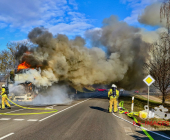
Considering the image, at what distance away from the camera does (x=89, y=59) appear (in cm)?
1862

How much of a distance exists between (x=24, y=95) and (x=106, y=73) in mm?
10069

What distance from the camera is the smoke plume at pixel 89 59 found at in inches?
601

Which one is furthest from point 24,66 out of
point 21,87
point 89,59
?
point 89,59

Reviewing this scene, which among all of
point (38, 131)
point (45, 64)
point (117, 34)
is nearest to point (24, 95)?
point (45, 64)

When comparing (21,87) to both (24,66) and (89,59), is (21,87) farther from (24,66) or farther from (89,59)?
(89,59)

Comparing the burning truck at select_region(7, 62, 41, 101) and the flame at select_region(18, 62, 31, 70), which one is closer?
the burning truck at select_region(7, 62, 41, 101)

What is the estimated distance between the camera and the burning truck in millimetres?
14562

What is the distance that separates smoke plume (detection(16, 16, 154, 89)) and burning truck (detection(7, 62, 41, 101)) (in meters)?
0.36

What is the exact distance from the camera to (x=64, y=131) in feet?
20.2

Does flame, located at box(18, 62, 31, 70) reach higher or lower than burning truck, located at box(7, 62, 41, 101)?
higher

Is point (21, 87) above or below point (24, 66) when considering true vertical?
below

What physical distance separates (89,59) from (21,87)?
25.1ft

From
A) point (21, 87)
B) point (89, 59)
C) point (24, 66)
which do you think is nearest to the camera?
point (21, 87)

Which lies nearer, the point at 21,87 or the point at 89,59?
the point at 21,87
